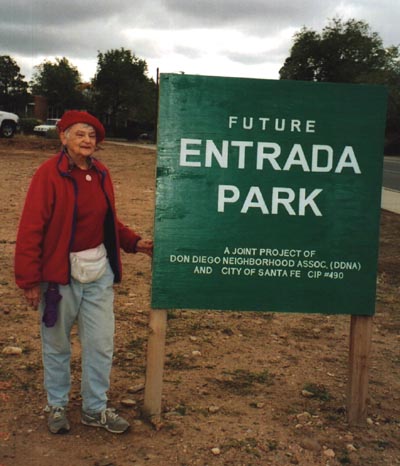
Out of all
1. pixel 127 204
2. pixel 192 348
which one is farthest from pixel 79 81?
pixel 192 348

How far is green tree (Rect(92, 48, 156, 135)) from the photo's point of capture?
223 feet

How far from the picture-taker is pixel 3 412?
12.2 ft

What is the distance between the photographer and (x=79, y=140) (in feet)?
11.0

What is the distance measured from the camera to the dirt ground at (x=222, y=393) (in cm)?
338

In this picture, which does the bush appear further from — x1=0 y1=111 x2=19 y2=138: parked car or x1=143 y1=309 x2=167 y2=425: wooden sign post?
x1=143 y1=309 x2=167 y2=425: wooden sign post

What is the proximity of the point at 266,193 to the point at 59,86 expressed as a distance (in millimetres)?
70517

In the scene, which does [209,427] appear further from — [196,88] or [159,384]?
[196,88]

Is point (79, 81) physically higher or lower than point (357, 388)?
higher

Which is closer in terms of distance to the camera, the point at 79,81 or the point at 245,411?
the point at 245,411

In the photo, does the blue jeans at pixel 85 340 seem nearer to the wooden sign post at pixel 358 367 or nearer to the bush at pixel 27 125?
the wooden sign post at pixel 358 367

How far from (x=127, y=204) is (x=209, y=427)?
26.2ft

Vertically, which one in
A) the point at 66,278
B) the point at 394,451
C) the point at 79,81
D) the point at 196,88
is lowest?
the point at 394,451

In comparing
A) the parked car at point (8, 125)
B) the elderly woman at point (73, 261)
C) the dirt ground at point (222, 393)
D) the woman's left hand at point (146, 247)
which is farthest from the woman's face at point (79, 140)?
the parked car at point (8, 125)

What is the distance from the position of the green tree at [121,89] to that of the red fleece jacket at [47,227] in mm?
64613
